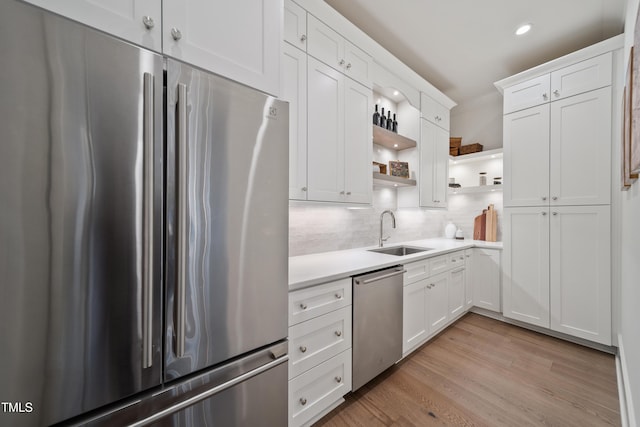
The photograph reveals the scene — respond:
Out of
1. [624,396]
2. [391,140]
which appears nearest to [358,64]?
[391,140]

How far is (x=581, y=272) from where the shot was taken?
229 cm

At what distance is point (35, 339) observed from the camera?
24.4 inches

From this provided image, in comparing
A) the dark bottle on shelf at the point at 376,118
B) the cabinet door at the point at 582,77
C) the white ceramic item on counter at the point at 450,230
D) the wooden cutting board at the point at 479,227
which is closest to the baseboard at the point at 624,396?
the wooden cutting board at the point at 479,227

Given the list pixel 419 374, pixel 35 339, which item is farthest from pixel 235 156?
pixel 419 374

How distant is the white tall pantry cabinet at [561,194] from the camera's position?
2186 mm

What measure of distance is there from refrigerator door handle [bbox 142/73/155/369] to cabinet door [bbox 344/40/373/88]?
5.49 feet

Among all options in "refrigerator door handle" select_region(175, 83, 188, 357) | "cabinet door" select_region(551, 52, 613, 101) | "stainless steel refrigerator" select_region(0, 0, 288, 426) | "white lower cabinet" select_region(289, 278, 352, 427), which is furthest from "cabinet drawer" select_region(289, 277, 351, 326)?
"cabinet door" select_region(551, 52, 613, 101)

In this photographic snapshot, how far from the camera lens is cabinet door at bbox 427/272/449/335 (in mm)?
2277

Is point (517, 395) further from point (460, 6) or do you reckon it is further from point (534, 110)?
point (460, 6)

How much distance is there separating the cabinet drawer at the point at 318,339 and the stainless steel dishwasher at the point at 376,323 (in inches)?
3.8

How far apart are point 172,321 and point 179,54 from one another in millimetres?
956

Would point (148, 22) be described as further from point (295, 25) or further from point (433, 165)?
point (433, 165)

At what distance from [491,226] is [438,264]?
142cm

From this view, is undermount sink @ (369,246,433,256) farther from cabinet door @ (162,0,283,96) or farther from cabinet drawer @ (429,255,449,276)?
cabinet door @ (162,0,283,96)
